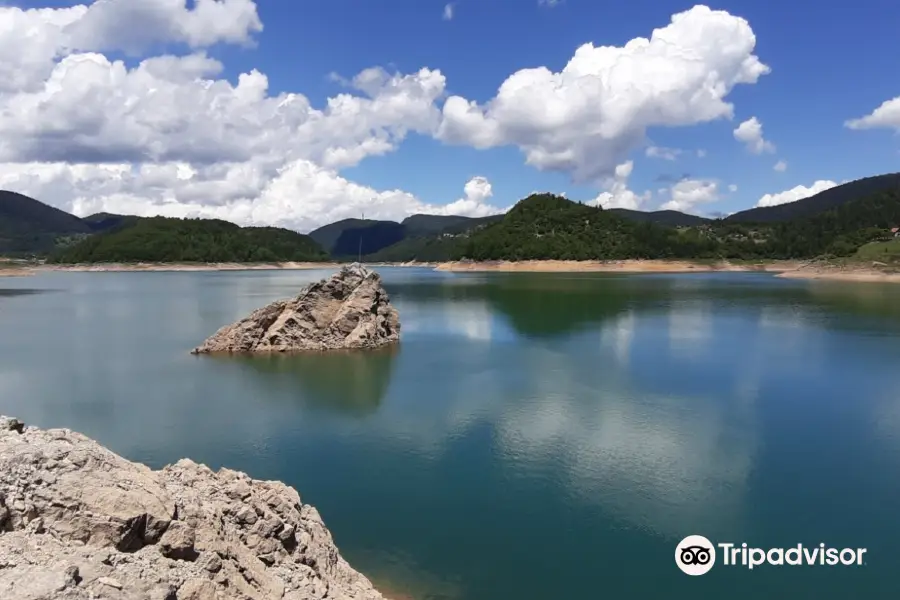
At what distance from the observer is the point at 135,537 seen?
23.8ft

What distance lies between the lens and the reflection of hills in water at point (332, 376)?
77.2ft

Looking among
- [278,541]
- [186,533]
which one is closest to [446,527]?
[278,541]

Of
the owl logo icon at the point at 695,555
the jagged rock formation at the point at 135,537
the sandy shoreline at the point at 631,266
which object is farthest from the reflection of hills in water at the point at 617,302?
the sandy shoreline at the point at 631,266

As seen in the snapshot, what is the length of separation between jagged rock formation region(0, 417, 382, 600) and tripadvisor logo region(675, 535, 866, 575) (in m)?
5.91

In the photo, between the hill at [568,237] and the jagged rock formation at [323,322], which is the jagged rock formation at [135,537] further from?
the hill at [568,237]

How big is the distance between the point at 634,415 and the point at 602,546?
980cm

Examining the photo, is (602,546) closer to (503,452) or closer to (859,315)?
(503,452)

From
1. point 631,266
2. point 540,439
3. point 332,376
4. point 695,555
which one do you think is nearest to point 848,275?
point 631,266

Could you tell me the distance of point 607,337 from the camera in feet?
130

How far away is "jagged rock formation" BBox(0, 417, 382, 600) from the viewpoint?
20.7ft

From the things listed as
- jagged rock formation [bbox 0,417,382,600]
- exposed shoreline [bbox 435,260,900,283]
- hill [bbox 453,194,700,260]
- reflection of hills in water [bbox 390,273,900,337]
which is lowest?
reflection of hills in water [bbox 390,273,900,337]

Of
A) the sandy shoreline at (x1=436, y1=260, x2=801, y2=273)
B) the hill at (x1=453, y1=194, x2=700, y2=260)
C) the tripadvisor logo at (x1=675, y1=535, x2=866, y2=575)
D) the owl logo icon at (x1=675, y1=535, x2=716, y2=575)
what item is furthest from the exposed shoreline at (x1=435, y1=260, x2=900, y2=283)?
the owl logo icon at (x1=675, y1=535, x2=716, y2=575)

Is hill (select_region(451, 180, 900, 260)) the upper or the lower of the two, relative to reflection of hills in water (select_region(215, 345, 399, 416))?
upper

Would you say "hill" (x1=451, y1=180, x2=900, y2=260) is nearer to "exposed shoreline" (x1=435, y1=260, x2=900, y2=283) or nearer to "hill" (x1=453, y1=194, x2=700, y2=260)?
"hill" (x1=453, y1=194, x2=700, y2=260)
